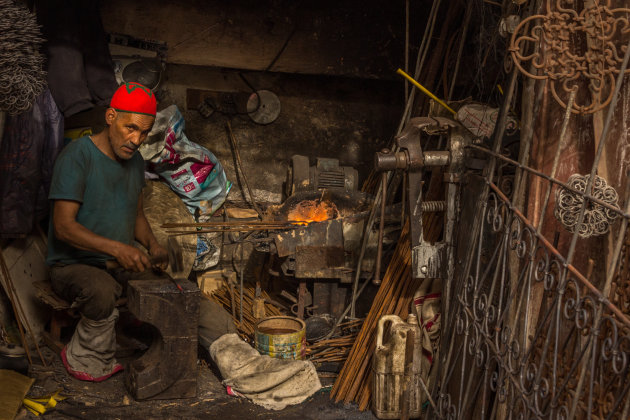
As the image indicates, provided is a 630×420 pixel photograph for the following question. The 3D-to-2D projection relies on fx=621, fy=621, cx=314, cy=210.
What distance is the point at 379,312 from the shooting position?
13.8 ft

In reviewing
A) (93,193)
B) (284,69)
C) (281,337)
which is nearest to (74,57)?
(93,193)

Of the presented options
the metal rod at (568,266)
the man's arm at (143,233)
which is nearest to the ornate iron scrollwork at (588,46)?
the metal rod at (568,266)

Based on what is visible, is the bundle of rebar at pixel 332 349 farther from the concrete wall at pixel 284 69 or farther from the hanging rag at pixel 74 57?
the hanging rag at pixel 74 57

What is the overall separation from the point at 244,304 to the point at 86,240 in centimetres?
169

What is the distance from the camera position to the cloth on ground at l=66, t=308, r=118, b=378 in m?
4.04

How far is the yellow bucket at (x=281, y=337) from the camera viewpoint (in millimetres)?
4203

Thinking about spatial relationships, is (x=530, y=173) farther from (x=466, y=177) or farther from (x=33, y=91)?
(x=33, y=91)

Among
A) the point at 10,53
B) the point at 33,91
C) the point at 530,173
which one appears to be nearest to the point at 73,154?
the point at 33,91

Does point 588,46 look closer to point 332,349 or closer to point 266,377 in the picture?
point 266,377

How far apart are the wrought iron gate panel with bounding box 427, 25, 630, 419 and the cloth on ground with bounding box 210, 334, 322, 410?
0.83m

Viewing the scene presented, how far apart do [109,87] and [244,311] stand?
81.4 inches

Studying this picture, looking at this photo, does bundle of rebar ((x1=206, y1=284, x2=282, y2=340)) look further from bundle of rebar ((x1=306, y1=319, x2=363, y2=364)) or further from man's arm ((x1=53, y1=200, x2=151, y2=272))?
man's arm ((x1=53, y1=200, x2=151, y2=272))

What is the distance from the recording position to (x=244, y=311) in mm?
5129

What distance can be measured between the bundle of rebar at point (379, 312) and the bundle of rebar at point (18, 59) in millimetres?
2590
